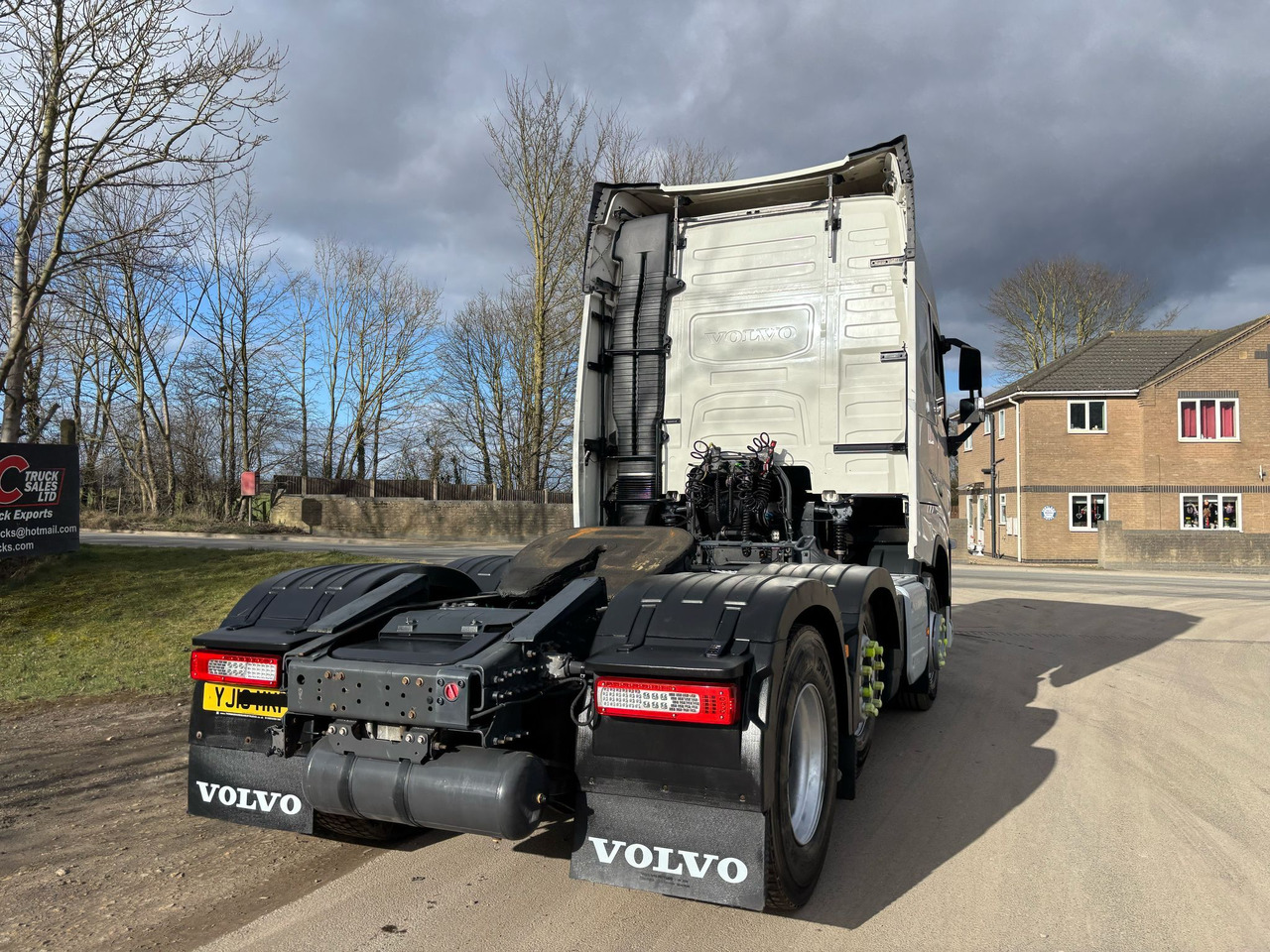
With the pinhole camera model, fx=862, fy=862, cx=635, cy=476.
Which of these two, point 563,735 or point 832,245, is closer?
point 563,735

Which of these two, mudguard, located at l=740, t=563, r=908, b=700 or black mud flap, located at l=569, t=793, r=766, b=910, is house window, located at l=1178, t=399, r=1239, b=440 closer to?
mudguard, located at l=740, t=563, r=908, b=700

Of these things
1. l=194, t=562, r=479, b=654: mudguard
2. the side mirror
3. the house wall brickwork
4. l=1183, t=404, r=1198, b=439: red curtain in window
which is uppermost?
l=1183, t=404, r=1198, b=439: red curtain in window

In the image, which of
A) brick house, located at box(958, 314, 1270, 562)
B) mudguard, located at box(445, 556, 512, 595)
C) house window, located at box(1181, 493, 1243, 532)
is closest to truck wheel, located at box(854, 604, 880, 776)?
mudguard, located at box(445, 556, 512, 595)

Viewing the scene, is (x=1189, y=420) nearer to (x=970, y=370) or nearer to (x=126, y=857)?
(x=970, y=370)

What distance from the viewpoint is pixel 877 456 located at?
5875mm

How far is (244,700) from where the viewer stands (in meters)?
3.30

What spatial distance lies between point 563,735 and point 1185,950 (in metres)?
2.28

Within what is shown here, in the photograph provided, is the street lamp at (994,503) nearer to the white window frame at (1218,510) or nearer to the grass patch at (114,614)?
the white window frame at (1218,510)

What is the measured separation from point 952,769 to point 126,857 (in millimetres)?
4311

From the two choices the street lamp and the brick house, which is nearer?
the brick house

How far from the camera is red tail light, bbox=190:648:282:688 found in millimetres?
3240

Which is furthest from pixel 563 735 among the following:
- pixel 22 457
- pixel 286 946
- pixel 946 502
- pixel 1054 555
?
pixel 1054 555

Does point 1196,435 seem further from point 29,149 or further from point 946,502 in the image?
point 29,149

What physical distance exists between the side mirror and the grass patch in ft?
23.1
